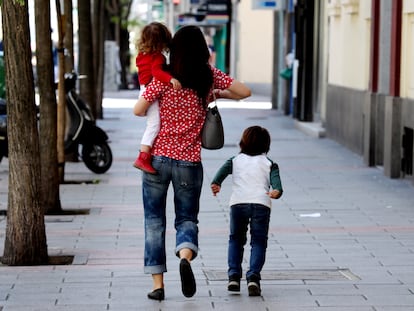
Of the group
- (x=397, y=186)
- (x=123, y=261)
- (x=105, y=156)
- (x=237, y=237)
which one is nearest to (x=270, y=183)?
(x=237, y=237)

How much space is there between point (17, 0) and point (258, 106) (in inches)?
1171

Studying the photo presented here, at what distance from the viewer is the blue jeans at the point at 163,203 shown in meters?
8.23

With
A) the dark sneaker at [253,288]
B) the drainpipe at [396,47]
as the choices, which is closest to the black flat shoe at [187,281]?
the dark sneaker at [253,288]

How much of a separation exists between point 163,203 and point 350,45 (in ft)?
51.1

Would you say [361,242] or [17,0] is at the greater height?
[17,0]

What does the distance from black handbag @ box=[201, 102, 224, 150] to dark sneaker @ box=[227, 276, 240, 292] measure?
0.94 m

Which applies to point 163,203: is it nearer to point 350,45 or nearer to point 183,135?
point 183,135

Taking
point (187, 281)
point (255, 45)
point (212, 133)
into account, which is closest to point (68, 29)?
point (212, 133)

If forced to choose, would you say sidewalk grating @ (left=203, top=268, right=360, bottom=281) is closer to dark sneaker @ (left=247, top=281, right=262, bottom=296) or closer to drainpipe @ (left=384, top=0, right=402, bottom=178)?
dark sneaker @ (left=247, top=281, right=262, bottom=296)

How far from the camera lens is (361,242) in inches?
448

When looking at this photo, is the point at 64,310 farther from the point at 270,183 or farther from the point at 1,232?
the point at 1,232

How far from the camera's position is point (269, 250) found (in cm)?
1090

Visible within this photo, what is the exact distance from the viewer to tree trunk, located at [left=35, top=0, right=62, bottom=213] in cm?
1284

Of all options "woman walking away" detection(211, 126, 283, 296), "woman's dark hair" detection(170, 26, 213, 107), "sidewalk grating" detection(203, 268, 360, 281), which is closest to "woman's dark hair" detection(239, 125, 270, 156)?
"woman walking away" detection(211, 126, 283, 296)
